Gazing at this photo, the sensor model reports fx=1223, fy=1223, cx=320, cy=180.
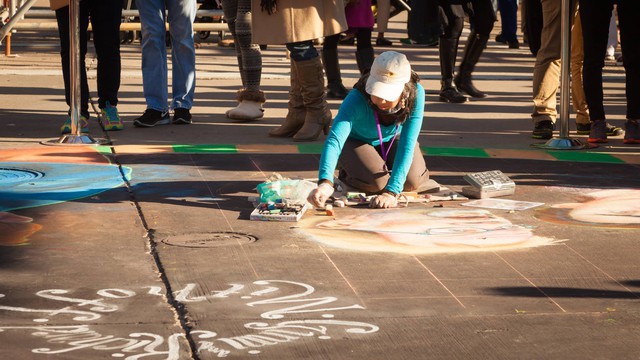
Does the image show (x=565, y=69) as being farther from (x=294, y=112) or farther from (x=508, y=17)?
(x=508, y=17)

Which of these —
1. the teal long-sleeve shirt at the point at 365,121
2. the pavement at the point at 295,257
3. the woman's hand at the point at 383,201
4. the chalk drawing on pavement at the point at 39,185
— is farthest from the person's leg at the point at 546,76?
the chalk drawing on pavement at the point at 39,185

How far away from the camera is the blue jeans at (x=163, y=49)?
925 centimetres

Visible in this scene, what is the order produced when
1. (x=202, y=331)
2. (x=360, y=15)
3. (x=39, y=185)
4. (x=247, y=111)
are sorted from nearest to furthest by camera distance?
(x=202, y=331) → (x=39, y=185) → (x=247, y=111) → (x=360, y=15)

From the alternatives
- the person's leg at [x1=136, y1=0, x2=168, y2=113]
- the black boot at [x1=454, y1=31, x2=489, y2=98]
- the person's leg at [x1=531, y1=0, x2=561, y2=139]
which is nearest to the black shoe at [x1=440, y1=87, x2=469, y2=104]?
the black boot at [x1=454, y1=31, x2=489, y2=98]

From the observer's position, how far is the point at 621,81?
1330cm

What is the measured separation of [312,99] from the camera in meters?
8.54

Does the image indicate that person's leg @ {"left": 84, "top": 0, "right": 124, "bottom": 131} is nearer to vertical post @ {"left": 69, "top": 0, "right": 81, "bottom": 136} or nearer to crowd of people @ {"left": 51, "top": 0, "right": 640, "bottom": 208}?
crowd of people @ {"left": 51, "top": 0, "right": 640, "bottom": 208}

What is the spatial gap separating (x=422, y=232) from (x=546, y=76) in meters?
3.60

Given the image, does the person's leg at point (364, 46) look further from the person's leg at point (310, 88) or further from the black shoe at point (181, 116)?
the person's leg at point (310, 88)

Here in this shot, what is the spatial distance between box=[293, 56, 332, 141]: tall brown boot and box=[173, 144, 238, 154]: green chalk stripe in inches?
21.7

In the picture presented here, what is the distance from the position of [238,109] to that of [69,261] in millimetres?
4662

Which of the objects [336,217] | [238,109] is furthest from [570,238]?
[238,109]

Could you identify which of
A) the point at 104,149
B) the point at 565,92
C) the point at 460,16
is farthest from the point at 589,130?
the point at 104,149

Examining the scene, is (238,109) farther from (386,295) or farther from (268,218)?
(386,295)
